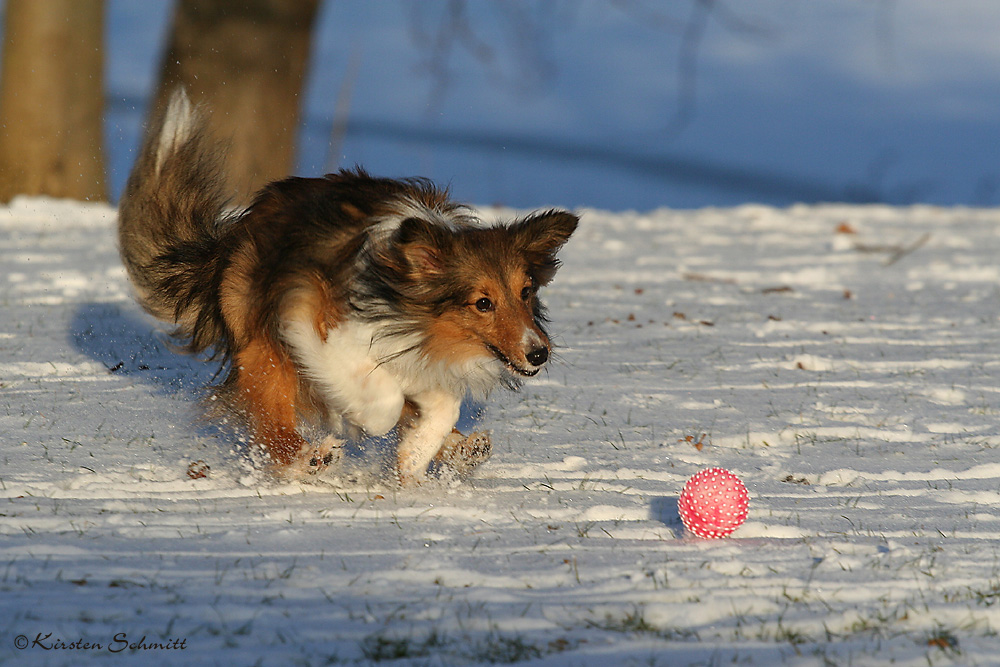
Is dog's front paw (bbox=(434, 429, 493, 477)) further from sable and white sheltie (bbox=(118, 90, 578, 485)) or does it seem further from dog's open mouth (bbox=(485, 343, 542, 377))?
dog's open mouth (bbox=(485, 343, 542, 377))

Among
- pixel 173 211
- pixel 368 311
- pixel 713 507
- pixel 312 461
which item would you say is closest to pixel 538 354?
pixel 368 311

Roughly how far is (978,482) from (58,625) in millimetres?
3946

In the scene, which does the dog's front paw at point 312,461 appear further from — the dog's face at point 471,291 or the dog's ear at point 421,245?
the dog's ear at point 421,245

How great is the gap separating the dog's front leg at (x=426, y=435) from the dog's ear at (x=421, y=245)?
0.58 metres

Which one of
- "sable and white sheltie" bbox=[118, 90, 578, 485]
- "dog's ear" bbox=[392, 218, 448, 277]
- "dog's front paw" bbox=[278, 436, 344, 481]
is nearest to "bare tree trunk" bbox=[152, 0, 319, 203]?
"sable and white sheltie" bbox=[118, 90, 578, 485]

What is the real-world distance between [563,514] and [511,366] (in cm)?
64

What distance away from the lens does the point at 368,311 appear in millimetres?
4363

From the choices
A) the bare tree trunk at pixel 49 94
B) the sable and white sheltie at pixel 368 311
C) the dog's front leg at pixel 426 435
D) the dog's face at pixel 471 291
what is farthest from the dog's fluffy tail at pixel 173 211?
the bare tree trunk at pixel 49 94

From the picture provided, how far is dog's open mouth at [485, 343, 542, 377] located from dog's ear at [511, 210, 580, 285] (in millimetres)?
454

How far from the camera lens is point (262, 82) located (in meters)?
11.8

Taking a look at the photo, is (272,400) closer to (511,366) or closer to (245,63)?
(511,366)

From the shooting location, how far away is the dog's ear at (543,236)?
4566mm

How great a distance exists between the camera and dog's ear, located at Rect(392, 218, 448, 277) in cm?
422

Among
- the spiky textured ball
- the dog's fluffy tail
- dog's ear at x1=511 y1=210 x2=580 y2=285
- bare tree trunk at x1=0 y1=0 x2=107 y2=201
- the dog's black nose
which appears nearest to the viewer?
the spiky textured ball
